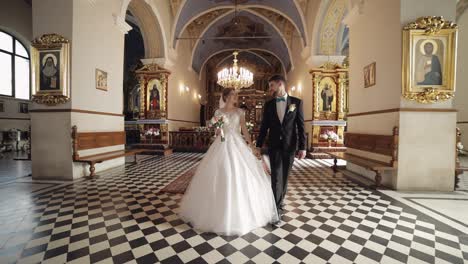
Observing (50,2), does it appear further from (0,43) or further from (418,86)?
(0,43)

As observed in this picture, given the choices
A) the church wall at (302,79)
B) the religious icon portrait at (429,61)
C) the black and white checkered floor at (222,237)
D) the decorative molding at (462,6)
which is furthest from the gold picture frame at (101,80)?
the decorative molding at (462,6)

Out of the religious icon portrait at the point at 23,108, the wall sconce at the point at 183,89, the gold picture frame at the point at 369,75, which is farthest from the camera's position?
the wall sconce at the point at 183,89

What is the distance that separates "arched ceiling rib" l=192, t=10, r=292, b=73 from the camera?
501 inches

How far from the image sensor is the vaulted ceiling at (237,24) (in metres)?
10.1

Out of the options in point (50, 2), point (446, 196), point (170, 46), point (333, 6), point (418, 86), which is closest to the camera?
point (446, 196)

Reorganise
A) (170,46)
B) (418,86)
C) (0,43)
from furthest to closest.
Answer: (0,43) < (170,46) < (418,86)

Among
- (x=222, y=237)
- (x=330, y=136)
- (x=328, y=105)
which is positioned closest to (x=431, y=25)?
(x=330, y=136)

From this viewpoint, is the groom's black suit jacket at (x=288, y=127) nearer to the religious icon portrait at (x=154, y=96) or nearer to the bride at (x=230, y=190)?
the bride at (x=230, y=190)

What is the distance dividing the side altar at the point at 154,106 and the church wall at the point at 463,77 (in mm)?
14435

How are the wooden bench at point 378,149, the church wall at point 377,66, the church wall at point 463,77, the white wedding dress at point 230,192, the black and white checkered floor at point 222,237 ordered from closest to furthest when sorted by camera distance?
the black and white checkered floor at point 222,237 < the white wedding dress at point 230,192 < the wooden bench at point 378,149 < the church wall at point 377,66 < the church wall at point 463,77

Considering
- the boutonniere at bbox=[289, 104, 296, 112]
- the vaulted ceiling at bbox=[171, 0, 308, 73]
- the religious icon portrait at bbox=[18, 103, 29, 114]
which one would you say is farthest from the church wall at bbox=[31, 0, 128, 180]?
the religious icon portrait at bbox=[18, 103, 29, 114]

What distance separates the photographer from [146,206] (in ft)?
11.1

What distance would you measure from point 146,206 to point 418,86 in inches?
231

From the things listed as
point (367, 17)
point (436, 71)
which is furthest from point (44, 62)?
point (436, 71)
